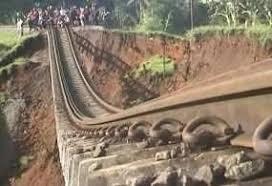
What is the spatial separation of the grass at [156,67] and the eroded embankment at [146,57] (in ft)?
0.76

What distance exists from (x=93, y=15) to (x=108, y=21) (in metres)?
2.93

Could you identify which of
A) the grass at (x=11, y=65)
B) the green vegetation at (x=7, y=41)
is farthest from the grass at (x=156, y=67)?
the green vegetation at (x=7, y=41)

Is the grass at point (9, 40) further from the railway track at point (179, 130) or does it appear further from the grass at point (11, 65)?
the railway track at point (179, 130)

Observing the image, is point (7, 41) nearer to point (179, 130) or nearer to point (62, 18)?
point (62, 18)

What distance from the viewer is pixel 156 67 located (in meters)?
31.1

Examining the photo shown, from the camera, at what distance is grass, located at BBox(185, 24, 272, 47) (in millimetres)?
23109

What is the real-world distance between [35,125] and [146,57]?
6859 millimetres

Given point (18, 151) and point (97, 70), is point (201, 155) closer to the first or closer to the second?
point (18, 151)

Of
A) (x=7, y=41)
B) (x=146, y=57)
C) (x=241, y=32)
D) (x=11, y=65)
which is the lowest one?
(x=11, y=65)

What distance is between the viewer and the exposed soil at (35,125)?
79.7 ft

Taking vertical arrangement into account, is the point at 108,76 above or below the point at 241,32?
below

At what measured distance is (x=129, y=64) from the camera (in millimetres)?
33312

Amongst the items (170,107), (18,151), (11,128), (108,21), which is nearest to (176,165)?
(170,107)

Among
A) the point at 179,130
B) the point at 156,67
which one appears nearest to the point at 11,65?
the point at 156,67
